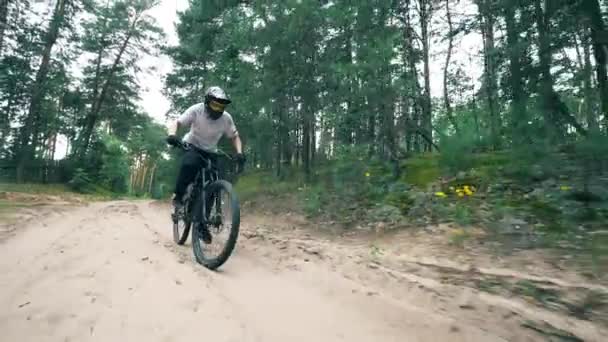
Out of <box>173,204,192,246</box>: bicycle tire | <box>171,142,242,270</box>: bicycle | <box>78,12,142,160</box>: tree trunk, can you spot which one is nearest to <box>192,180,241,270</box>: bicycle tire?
<box>171,142,242,270</box>: bicycle

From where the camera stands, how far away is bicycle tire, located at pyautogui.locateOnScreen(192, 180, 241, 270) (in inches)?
130

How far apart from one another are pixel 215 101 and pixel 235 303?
2.50 metres

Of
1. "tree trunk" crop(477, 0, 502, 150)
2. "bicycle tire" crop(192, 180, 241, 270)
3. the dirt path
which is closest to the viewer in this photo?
the dirt path

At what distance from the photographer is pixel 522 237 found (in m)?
3.71

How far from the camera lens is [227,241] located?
3326mm

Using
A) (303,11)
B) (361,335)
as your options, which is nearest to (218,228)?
(361,335)

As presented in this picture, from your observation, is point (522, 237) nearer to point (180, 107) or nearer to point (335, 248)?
point (335, 248)

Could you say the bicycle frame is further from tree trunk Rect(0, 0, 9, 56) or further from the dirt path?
tree trunk Rect(0, 0, 9, 56)

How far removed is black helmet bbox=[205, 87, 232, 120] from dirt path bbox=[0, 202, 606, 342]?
1738mm

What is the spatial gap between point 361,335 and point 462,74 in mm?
17096

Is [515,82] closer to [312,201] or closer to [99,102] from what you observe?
[312,201]

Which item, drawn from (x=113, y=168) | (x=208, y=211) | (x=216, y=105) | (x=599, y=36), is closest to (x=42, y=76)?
(x=113, y=168)

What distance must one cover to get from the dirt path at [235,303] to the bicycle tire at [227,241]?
4.9 inches

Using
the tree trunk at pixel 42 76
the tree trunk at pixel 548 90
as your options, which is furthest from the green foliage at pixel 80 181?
the tree trunk at pixel 548 90
